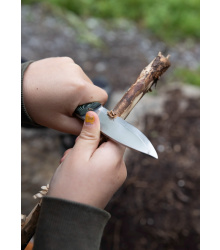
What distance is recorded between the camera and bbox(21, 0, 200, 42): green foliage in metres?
3.65

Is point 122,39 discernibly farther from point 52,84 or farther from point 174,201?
point 52,84

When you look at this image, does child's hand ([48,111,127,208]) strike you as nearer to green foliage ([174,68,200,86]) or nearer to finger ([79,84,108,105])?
finger ([79,84,108,105])

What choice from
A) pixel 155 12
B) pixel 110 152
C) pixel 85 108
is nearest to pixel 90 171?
pixel 110 152

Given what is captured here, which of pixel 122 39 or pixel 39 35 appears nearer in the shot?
pixel 39 35

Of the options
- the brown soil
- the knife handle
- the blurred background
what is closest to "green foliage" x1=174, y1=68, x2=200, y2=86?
the blurred background

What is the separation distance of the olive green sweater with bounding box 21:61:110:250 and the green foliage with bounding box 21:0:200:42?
304 centimetres

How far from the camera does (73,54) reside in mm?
3105

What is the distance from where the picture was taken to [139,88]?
1065 millimetres

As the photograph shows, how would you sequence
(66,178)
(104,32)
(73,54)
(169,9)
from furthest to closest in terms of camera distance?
(169,9), (104,32), (73,54), (66,178)

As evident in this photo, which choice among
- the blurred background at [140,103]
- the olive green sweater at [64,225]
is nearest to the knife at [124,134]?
the olive green sweater at [64,225]

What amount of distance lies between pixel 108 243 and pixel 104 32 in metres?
2.50

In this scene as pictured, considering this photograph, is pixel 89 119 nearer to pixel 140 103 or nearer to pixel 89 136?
pixel 89 136

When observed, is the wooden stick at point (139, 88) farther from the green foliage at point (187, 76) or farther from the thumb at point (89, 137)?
the green foliage at point (187, 76)

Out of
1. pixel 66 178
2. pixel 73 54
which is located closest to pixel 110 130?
pixel 66 178
